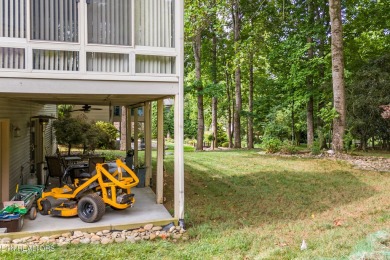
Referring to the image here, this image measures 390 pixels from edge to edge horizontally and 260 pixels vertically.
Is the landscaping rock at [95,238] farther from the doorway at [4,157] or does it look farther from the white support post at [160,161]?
the doorway at [4,157]

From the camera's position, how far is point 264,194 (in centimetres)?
802

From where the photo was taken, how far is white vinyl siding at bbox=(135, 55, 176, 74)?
19.9 ft

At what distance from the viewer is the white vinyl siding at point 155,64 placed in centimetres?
605

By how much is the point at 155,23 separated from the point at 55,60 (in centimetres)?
185

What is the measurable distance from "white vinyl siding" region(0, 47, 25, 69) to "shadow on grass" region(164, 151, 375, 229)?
3931mm

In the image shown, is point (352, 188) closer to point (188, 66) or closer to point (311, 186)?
point (311, 186)

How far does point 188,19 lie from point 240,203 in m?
9.34

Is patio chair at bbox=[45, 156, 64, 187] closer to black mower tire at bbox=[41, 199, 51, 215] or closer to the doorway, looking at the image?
the doorway

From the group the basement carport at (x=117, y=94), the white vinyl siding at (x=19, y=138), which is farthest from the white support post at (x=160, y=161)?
the white vinyl siding at (x=19, y=138)

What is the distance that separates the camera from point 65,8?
18.4 ft

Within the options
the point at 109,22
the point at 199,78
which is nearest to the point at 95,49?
the point at 109,22

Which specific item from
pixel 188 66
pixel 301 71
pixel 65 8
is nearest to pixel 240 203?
pixel 65 8

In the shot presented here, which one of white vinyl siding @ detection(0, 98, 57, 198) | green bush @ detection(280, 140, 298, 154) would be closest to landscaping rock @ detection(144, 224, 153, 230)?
white vinyl siding @ detection(0, 98, 57, 198)

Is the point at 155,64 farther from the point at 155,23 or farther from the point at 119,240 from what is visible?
the point at 119,240
